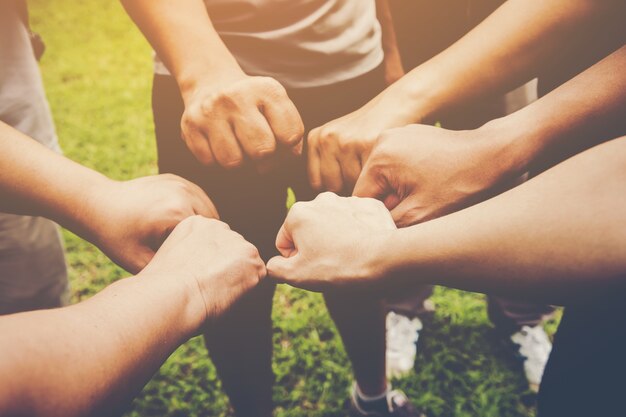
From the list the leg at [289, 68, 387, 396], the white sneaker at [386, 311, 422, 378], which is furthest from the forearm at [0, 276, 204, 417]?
the white sneaker at [386, 311, 422, 378]

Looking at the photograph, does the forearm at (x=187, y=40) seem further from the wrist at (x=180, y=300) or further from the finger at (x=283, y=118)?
the wrist at (x=180, y=300)

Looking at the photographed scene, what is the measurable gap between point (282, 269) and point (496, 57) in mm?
836

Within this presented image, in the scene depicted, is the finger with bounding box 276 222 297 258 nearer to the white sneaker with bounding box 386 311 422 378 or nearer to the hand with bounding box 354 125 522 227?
the hand with bounding box 354 125 522 227

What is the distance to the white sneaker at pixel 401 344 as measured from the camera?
237 cm

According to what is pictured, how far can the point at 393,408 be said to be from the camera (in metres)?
2.15

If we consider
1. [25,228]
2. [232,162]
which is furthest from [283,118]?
[25,228]

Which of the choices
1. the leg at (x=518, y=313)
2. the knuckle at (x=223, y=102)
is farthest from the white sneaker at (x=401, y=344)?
the knuckle at (x=223, y=102)

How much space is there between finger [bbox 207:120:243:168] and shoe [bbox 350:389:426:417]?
136cm

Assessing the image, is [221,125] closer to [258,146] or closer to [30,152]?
[258,146]

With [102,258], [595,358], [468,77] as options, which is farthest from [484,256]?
[102,258]

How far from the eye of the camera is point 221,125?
126cm

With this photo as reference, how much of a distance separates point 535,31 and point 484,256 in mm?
707

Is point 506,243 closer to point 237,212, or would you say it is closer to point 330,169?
point 330,169

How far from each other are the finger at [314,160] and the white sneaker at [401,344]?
4.21 ft
